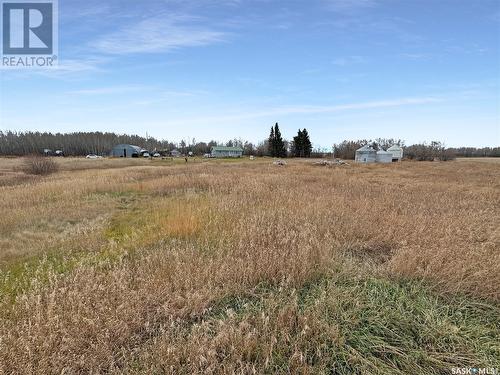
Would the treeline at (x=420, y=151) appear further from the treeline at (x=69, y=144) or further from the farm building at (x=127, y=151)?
the farm building at (x=127, y=151)

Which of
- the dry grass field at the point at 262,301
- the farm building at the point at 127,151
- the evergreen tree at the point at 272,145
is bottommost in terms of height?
the dry grass field at the point at 262,301

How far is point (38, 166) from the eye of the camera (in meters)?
32.2

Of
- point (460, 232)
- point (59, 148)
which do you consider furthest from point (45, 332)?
point (59, 148)

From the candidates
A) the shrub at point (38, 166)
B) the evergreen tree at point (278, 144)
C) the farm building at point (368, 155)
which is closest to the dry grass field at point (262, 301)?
the shrub at point (38, 166)

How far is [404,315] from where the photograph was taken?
Answer: 3338 mm

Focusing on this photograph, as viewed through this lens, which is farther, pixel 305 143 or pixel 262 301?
pixel 305 143

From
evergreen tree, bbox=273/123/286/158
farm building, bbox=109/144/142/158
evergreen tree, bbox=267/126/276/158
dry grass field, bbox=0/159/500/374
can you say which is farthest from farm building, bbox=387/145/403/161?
farm building, bbox=109/144/142/158

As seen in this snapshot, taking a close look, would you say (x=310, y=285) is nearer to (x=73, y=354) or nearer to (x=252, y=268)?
(x=252, y=268)

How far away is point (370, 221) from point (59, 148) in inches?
5379

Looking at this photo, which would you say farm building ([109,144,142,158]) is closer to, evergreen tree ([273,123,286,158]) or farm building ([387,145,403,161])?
evergreen tree ([273,123,286,158])

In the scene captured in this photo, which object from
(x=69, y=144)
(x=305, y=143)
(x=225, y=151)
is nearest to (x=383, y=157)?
(x=305, y=143)

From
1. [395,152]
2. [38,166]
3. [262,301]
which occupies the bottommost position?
[262,301]

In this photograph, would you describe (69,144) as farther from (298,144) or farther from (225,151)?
(298,144)

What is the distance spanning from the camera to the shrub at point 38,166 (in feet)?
105
